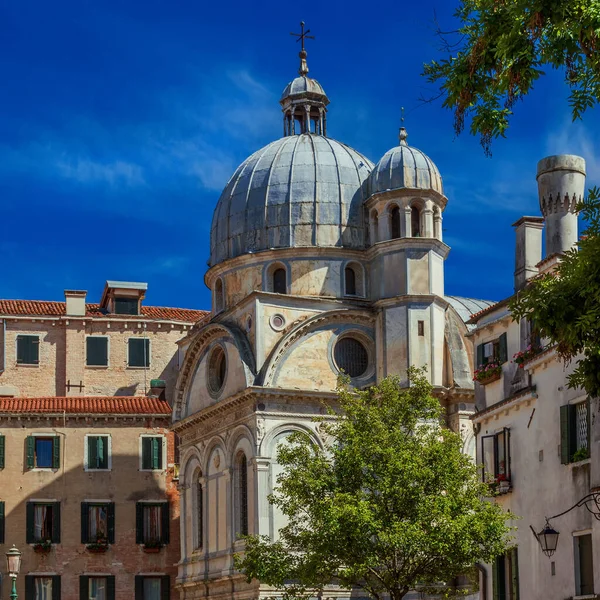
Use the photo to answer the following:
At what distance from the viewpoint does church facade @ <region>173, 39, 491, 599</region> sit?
5194cm

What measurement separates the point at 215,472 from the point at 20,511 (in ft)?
27.1

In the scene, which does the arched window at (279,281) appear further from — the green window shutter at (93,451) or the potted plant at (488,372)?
the potted plant at (488,372)

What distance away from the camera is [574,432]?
29.1 meters

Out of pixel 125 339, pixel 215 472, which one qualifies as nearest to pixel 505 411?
pixel 215 472

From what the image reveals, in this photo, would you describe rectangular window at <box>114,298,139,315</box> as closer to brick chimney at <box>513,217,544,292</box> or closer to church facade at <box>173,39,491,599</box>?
church facade at <box>173,39,491,599</box>

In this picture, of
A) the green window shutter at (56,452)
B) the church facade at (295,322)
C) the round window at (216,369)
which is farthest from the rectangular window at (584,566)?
the green window shutter at (56,452)

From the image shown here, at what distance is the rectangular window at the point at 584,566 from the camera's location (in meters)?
27.9

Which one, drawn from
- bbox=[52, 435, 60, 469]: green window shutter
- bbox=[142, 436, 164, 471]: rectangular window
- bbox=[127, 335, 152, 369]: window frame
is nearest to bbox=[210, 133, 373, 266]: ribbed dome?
bbox=[127, 335, 152, 369]: window frame

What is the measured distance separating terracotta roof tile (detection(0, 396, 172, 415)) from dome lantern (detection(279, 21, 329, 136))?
13506 mm

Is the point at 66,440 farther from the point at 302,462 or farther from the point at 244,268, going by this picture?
the point at 302,462

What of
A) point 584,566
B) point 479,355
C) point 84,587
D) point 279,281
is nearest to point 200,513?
point 84,587

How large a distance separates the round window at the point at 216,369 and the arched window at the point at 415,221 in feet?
29.0

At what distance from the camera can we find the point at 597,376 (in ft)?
60.5

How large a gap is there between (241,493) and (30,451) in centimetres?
988
